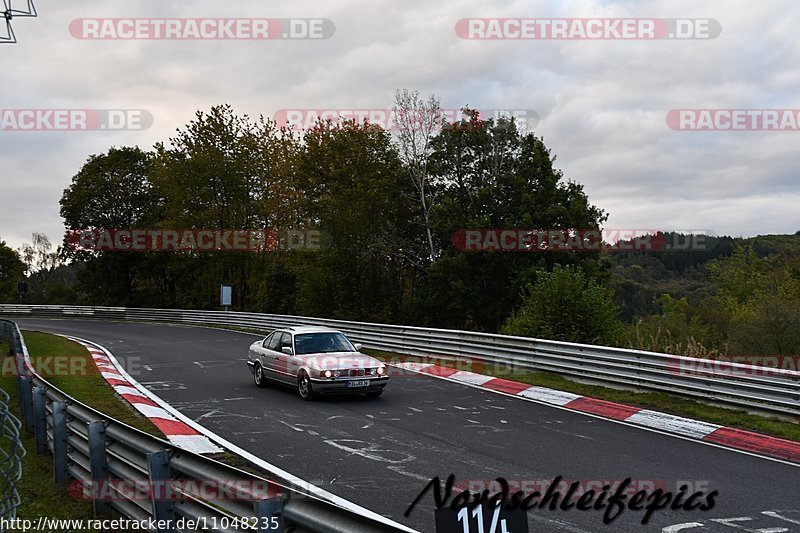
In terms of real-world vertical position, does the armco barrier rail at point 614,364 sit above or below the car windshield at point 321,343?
below

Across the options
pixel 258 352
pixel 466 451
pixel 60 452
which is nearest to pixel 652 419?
pixel 466 451

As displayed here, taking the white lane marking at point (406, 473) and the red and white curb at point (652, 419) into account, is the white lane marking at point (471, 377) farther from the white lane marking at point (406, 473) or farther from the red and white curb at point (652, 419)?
the white lane marking at point (406, 473)

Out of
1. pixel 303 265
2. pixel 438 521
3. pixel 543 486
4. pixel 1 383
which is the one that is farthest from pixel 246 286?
pixel 438 521

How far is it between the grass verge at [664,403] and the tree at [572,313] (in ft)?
7.77

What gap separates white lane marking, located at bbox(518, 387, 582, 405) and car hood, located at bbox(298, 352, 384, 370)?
9.94 feet

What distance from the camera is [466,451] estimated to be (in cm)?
949

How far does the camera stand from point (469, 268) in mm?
38281

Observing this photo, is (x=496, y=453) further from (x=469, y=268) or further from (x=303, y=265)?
(x=303, y=265)

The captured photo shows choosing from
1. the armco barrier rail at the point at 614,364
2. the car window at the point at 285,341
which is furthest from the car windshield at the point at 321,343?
the armco barrier rail at the point at 614,364

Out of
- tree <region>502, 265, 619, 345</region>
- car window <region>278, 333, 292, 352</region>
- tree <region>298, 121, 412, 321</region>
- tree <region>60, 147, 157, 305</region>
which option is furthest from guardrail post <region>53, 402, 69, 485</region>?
tree <region>60, 147, 157, 305</region>

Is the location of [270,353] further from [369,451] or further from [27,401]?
[369,451]

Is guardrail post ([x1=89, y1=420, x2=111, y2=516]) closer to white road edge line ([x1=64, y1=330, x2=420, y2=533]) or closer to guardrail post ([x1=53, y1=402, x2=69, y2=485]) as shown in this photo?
guardrail post ([x1=53, y1=402, x2=69, y2=485])

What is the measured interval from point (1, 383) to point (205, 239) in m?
35.9

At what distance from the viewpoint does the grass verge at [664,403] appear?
10742 mm
